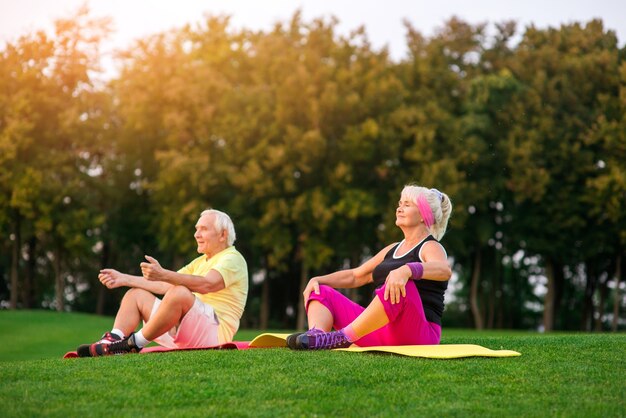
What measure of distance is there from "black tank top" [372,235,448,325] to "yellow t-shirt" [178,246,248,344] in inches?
59.0

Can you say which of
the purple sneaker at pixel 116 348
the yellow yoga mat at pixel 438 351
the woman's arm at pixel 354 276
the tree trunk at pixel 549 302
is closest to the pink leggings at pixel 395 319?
the yellow yoga mat at pixel 438 351

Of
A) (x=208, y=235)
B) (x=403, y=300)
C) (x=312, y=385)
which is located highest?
(x=208, y=235)

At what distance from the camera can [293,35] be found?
1507 inches

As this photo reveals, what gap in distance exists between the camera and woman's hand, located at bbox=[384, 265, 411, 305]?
8258 mm

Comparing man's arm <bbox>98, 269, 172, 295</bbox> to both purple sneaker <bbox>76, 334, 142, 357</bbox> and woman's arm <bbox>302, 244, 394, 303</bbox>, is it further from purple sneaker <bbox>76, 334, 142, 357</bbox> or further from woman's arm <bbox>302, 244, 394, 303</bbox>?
woman's arm <bbox>302, 244, 394, 303</bbox>

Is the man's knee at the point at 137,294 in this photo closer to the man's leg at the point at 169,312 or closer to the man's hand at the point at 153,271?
the man's leg at the point at 169,312

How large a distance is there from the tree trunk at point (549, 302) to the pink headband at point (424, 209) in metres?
28.4

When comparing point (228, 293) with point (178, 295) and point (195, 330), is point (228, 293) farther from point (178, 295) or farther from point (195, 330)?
point (178, 295)

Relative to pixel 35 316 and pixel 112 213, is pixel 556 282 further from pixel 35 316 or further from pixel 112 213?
pixel 35 316

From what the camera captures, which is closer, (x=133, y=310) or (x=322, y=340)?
(x=322, y=340)

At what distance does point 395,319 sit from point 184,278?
2.07 m

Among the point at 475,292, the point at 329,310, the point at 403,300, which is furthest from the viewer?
the point at 475,292

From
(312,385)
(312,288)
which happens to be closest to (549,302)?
(312,288)

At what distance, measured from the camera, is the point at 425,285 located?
29.1 ft
